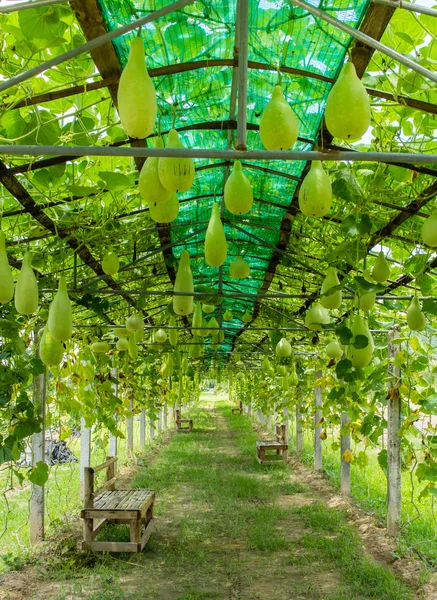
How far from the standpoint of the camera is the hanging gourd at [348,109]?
1410 millimetres

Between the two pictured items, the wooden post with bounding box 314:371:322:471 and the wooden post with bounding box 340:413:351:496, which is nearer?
the wooden post with bounding box 340:413:351:496

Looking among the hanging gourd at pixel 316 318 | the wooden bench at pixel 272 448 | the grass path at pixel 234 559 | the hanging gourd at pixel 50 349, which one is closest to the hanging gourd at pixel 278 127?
the hanging gourd at pixel 50 349

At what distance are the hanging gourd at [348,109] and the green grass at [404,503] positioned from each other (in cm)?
409

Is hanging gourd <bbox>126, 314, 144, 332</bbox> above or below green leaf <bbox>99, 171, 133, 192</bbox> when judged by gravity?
below

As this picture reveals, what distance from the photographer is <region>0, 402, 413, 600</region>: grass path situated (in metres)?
4.92

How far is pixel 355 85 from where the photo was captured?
1.44 metres

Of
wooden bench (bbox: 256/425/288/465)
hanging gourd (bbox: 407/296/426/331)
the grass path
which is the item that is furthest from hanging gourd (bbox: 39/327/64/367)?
wooden bench (bbox: 256/425/288/465)

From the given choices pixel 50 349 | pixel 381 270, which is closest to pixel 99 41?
pixel 50 349

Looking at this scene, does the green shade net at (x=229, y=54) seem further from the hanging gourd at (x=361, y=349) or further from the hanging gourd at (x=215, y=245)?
the hanging gourd at (x=361, y=349)

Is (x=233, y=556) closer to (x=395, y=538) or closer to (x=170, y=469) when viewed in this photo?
(x=395, y=538)

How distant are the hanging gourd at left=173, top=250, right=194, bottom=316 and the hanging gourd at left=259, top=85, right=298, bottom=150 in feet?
4.33

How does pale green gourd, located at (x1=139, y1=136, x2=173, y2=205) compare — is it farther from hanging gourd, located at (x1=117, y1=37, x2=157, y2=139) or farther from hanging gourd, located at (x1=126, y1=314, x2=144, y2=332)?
hanging gourd, located at (x1=126, y1=314, x2=144, y2=332)

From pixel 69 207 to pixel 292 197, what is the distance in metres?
1.40

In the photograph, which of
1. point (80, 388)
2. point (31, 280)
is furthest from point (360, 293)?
point (80, 388)
